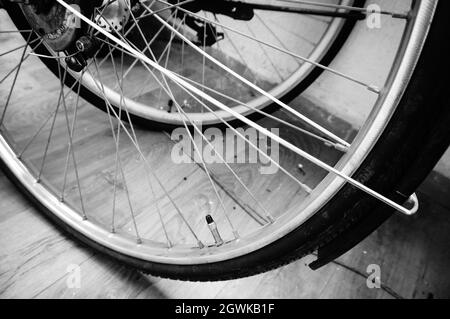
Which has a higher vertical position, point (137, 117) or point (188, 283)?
point (137, 117)

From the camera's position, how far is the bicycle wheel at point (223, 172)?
31 cm

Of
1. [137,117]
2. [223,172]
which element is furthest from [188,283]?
[137,117]

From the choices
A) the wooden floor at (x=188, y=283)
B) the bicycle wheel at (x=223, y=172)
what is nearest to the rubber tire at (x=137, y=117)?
the bicycle wheel at (x=223, y=172)

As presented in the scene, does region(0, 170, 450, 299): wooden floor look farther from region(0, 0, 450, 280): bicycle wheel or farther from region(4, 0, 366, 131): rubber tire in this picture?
region(4, 0, 366, 131): rubber tire

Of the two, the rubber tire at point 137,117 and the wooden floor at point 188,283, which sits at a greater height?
the rubber tire at point 137,117

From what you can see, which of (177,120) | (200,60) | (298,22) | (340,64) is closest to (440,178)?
(340,64)

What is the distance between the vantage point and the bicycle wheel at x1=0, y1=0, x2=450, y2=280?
0.31m

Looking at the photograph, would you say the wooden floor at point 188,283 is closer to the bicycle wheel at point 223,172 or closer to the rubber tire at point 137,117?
the bicycle wheel at point 223,172

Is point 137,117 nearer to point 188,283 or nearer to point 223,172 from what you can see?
point 223,172

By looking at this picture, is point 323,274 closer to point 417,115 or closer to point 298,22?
point 417,115

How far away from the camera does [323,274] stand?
70 cm

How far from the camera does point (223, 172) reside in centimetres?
88

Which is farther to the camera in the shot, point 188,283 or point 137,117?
point 137,117

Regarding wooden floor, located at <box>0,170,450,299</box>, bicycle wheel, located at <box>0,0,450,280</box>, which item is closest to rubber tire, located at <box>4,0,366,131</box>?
bicycle wheel, located at <box>0,0,450,280</box>
